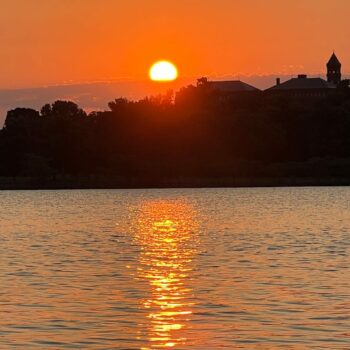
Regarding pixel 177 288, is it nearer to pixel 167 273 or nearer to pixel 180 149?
pixel 167 273

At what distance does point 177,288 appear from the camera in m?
30.7

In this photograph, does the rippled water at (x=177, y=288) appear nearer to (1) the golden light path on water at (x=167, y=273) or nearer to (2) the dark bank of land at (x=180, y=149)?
(1) the golden light path on water at (x=167, y=273)

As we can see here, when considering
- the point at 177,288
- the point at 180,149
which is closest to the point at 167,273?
the point at 177,288

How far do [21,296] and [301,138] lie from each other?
463 ft

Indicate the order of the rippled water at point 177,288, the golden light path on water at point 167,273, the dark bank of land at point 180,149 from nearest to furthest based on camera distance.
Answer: the rippled water at point 177,288 → the golden light path on water at point 167,273 → the dark bank of land at point 180,149

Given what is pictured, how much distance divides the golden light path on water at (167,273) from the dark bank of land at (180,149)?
287 feet

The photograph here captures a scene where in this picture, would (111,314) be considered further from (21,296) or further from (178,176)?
(178,176)

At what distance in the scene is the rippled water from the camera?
22.6m

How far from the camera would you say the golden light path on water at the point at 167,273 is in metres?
23.5

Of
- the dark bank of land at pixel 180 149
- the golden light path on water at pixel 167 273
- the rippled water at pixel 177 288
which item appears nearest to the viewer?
the rippled water at pixel 177 288

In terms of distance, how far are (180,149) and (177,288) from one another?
444ft

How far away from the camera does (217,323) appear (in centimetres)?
2417

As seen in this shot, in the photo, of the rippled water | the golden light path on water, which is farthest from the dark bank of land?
the rippled water

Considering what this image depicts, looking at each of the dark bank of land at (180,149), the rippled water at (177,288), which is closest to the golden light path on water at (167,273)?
the rippled water at (177,288)
